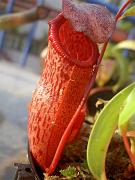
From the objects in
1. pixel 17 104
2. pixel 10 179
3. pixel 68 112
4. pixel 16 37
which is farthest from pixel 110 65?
pixel 16 37

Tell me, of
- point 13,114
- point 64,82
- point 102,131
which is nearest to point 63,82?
point 64,82

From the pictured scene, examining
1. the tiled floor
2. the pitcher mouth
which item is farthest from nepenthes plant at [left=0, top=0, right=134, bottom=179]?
the tiled floor

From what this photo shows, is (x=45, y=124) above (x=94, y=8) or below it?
below

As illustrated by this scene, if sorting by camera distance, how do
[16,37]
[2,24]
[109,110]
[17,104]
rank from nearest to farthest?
[109,110] < [2,24] < [17,104] < [16,37]

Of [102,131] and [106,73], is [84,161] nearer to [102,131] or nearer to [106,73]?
[102,131]

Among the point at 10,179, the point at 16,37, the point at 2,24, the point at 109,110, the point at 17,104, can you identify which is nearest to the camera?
the point at 109,110

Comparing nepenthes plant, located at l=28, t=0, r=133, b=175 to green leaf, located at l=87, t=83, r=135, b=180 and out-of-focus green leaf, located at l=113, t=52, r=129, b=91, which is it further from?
out-of-focus green leaf, located at l=113, t=52, r=129, b=91

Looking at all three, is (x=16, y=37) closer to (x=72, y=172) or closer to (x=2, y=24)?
(x=2, y=24)
